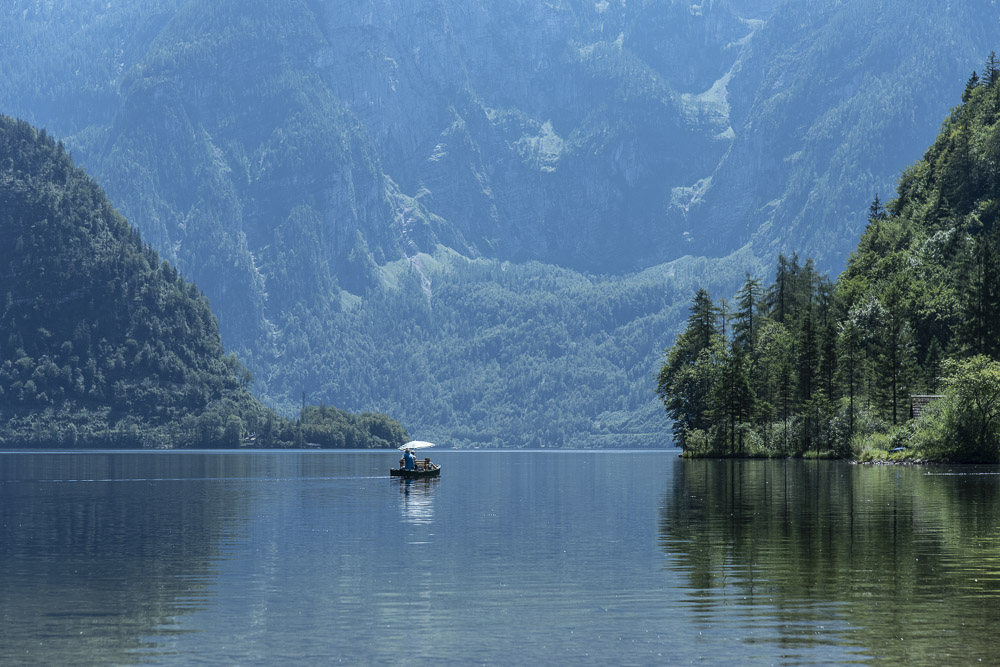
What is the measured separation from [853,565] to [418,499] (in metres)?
53.1

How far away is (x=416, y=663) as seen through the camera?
1287 inches

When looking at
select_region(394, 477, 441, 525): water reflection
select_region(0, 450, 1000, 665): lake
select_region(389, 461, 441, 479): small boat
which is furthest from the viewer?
select_region(389, 461, 441, 479): small boat

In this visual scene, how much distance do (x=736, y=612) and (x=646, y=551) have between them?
651 inches

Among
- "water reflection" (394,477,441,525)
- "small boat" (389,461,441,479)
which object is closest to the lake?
"water reflection" (394,477,441,525)

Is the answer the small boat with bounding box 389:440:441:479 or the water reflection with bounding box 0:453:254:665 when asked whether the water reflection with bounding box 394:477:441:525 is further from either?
the water reflection with bounding box 0:453:254:665

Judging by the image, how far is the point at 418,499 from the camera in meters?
98.4

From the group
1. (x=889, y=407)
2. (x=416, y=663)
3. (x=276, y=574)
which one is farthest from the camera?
(x=889, y=407)

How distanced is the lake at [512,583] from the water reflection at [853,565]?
0.14m

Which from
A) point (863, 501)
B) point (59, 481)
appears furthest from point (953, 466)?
point (59, 481)

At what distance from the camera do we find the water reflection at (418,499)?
254 feet

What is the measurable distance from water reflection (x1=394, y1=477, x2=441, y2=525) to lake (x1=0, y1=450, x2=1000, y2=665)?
2.79 feet

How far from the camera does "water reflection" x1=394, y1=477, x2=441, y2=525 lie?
3051 inches

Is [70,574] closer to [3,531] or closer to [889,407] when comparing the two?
[3,531]

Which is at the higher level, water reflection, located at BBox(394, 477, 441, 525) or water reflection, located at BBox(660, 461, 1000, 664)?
water reflection, located at BBox(660, 461, 1000, 664)
